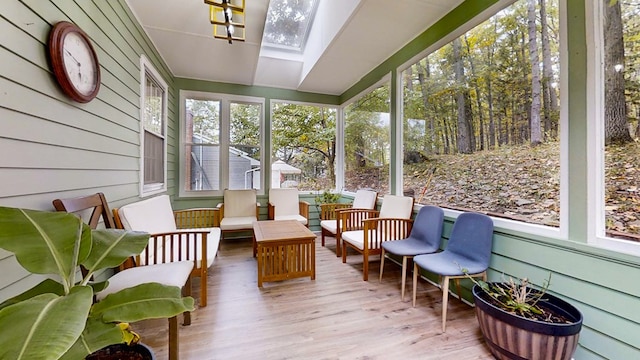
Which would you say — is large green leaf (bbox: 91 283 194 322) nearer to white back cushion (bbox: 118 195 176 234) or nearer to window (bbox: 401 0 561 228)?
white back cushion (bbox: 118 195 176 234)

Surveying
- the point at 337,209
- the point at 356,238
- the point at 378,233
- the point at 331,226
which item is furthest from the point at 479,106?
the point at 331,226

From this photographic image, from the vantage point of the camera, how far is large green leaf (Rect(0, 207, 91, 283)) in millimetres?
791

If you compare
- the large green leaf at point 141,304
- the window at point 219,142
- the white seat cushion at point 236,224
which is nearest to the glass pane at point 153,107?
the window at point 219,142

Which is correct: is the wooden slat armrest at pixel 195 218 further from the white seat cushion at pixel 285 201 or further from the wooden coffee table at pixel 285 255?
the wooden coffee table at pixel 285 255

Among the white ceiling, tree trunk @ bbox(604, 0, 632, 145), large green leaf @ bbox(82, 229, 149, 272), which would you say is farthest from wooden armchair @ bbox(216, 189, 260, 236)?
tree trunk @ bbox(604, 0, 632, 145)

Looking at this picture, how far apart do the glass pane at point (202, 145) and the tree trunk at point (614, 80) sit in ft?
14.7

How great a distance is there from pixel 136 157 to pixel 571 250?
11.8 ft

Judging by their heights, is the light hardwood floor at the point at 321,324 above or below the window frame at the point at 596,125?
below

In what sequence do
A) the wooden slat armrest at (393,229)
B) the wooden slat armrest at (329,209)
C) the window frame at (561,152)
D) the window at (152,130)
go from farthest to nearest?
the wooden slat armrest at (329,209)
the wooden slat armrest at (393,229)
the window at (152,130)
the window frame at (561,152)

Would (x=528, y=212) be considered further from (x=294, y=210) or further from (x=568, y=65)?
(x=294, y=210)

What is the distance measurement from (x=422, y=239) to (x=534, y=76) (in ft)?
5.43

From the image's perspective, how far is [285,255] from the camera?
2664mm

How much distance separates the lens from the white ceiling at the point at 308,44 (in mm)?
2465

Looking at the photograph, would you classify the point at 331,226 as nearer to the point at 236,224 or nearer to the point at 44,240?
the point at 236,224
